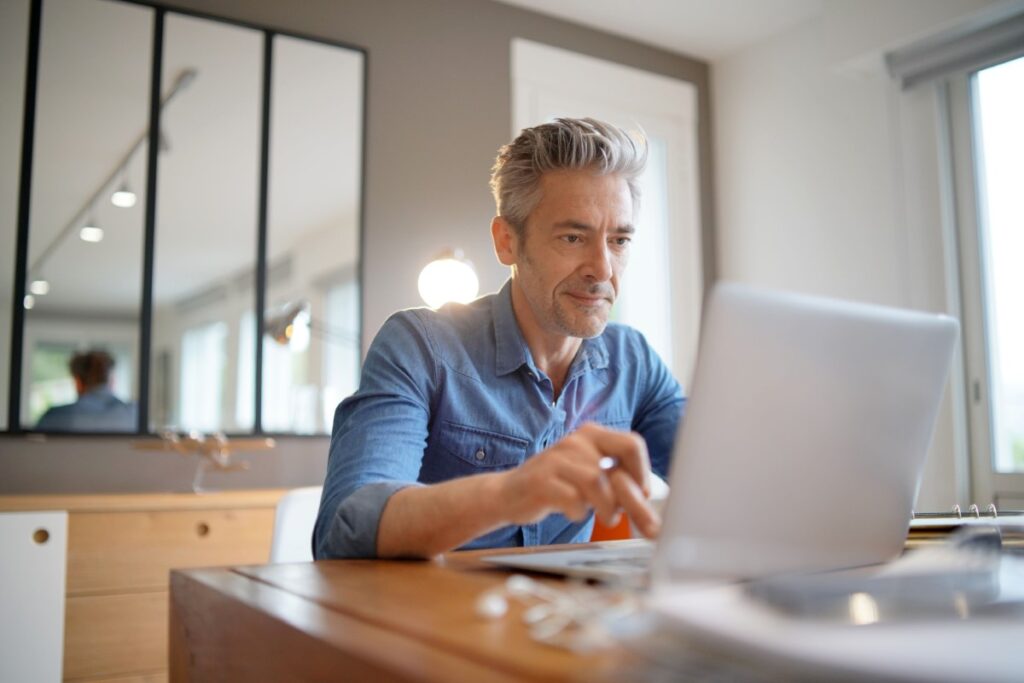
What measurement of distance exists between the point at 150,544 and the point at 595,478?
190cm

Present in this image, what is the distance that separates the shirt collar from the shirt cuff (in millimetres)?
417

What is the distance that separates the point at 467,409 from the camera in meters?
1.34

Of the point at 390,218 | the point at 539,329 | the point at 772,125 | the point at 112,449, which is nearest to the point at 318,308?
the point at 390,218

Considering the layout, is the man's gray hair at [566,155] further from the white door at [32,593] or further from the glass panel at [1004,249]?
the glass panel at [1004,249]

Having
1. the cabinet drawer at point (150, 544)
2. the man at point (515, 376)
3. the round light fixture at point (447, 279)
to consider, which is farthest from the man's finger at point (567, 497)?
the round light fixture at point (447, 279)

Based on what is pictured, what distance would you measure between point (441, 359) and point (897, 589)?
2.84ft

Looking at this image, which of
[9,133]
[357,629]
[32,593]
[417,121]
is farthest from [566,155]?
[417,121]

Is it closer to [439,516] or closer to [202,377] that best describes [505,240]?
[439,516]

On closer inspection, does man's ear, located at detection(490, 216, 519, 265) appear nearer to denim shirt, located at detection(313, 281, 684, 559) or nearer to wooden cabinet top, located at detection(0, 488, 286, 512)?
denim shirt, located at detection(313, 281, 684, 559)

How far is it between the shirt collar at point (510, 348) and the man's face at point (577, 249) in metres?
0.05

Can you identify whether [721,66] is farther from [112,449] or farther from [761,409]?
[761,409]

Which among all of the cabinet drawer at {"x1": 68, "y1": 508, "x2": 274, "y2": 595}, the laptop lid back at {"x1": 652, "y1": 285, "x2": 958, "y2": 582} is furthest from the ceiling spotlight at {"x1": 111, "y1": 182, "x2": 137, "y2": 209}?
the laptop lid back at {"x1": 652, "y1": 285, "x2": 958, "y2": 582}

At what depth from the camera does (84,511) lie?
88.8 inches

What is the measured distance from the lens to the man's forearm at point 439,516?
884mm
